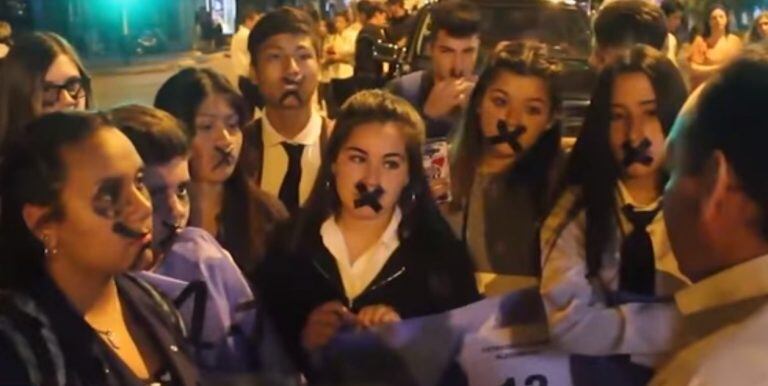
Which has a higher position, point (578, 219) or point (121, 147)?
point (121, 147)

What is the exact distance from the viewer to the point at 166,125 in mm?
2352

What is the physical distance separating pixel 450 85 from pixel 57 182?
1701mm

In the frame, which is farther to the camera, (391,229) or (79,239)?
(391,229)

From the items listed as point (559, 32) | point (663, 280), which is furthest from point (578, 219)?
point (559, 32)

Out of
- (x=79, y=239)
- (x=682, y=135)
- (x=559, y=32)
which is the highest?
(x=682, y=135)

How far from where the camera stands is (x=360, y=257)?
2469 millimetres

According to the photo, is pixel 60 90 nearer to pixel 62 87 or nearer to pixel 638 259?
pixel 62 87

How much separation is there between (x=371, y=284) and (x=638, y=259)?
58 cm

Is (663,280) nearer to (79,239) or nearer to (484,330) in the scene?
(484,330)

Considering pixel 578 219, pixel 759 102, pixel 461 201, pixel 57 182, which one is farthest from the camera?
pixel 461 201

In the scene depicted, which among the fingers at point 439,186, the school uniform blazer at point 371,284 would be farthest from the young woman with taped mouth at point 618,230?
the fingers at point 439,186

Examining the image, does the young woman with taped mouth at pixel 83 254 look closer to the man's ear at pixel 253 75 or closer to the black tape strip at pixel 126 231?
the black tape strip at pixel 126 231

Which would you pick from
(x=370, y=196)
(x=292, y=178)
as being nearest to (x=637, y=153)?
(x=370, y=196)

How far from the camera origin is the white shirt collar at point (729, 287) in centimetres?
148
